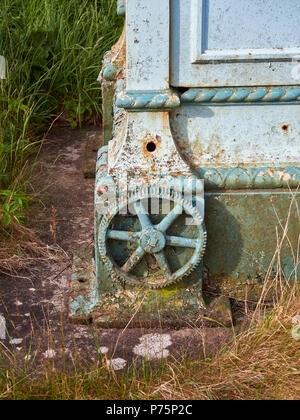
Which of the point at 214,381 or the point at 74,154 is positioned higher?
the point at 74,154

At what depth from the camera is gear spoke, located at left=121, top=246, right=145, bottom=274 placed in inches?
108

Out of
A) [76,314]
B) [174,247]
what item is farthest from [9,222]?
[174,247]

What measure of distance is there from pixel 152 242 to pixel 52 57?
307 cm

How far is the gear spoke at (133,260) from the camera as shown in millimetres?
2744

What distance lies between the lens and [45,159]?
4672 mm

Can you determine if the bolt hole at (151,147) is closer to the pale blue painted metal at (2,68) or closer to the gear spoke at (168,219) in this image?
the gear spoke at (168,219)

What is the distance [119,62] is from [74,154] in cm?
126

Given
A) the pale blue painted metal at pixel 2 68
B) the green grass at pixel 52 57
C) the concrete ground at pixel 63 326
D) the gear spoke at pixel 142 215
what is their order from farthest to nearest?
the green grass at pixel 52 57
the pale blue painted metal at pixel 2 68
the gear spoke at pixel 142 215
the concrete ground at pixel 63 326

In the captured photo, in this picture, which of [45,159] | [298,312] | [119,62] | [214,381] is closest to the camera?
[214,381]

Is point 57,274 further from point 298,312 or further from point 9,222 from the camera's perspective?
point 298,312

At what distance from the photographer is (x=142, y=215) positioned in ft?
8.91

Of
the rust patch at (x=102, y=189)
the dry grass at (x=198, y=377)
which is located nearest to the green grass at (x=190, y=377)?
the dry grass at (x=198, y=377)

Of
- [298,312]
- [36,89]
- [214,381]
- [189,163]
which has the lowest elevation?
[214,381]

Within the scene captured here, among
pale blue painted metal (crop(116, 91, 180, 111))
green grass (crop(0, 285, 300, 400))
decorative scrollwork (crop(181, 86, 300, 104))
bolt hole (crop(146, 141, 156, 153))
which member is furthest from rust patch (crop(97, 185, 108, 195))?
green grass (crop(0, 285, 300, 400))
